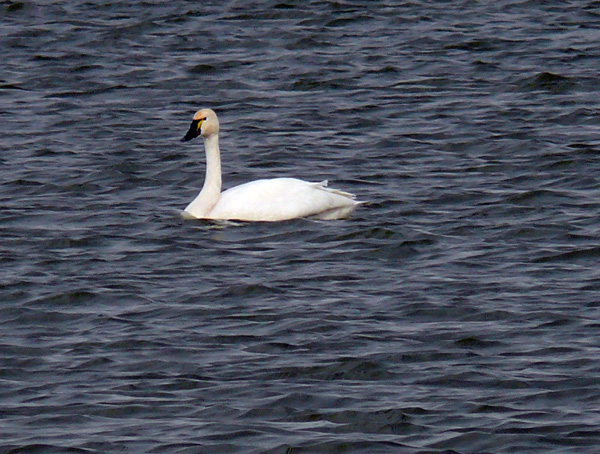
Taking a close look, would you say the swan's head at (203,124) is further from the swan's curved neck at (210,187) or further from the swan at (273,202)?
the swan at (273,202)

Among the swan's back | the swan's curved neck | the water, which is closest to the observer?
Result: the water

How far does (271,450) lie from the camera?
7.75 metres

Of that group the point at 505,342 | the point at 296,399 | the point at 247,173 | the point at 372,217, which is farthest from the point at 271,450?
the point at 247,173

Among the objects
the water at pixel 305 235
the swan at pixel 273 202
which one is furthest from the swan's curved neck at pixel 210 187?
the water at pixel 305 235

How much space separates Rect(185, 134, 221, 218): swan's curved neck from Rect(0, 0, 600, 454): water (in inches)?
15.6

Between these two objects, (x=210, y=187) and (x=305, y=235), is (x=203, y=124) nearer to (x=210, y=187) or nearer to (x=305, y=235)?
(x=210, y=187)

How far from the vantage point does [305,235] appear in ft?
41.0

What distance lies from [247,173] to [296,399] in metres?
6.73

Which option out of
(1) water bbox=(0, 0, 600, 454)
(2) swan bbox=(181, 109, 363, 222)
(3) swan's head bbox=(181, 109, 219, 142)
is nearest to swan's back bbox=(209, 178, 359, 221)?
(2) swan bbox=(181, 109, 363, 222)

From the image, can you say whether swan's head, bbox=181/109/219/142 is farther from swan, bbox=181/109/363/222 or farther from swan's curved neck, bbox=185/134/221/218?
swan, bbox=181/109/363/222

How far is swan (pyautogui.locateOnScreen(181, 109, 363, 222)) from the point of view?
1287 cm

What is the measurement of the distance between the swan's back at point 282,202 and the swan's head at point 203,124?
878 millimetres

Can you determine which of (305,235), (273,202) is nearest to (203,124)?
(273,202)

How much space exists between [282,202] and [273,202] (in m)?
0.07
